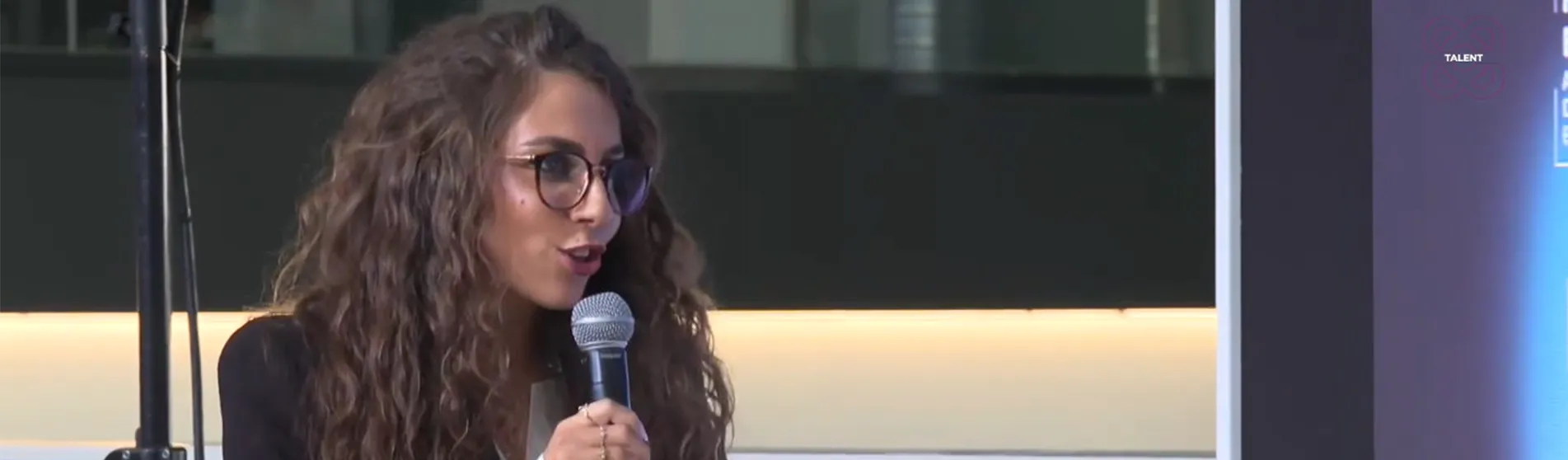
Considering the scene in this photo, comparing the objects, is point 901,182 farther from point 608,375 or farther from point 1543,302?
point 608,375

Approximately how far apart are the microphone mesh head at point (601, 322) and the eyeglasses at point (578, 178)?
10 cm

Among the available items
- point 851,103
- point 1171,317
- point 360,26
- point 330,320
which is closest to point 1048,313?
point 1171,317

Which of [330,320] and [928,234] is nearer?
[330,320]

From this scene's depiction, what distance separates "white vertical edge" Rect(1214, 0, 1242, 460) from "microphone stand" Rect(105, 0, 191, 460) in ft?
3.81

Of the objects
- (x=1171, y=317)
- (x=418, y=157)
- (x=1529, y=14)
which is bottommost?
(x=1171, y=317)

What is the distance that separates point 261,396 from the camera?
1.58 metres

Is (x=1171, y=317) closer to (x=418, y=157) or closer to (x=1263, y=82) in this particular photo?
(x=1263, y=82)

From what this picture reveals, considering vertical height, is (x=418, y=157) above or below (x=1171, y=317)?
above

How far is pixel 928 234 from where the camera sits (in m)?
3.76

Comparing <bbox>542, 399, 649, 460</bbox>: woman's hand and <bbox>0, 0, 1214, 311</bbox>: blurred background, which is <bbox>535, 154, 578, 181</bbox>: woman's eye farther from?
<bbox>0, 0, 1214, 311</bbox>: blurred background

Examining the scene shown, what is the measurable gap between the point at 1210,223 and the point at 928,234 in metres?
0.63

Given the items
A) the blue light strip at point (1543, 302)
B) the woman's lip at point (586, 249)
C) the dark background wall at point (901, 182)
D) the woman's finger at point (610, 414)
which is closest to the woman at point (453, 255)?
the woman's lip at point (586, 249)

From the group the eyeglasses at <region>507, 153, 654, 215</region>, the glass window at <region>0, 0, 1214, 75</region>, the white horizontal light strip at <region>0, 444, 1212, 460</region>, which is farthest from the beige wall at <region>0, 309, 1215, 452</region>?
the eyeglasses at <region>507, 153, 654, 215</region>

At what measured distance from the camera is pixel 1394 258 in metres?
1.64
